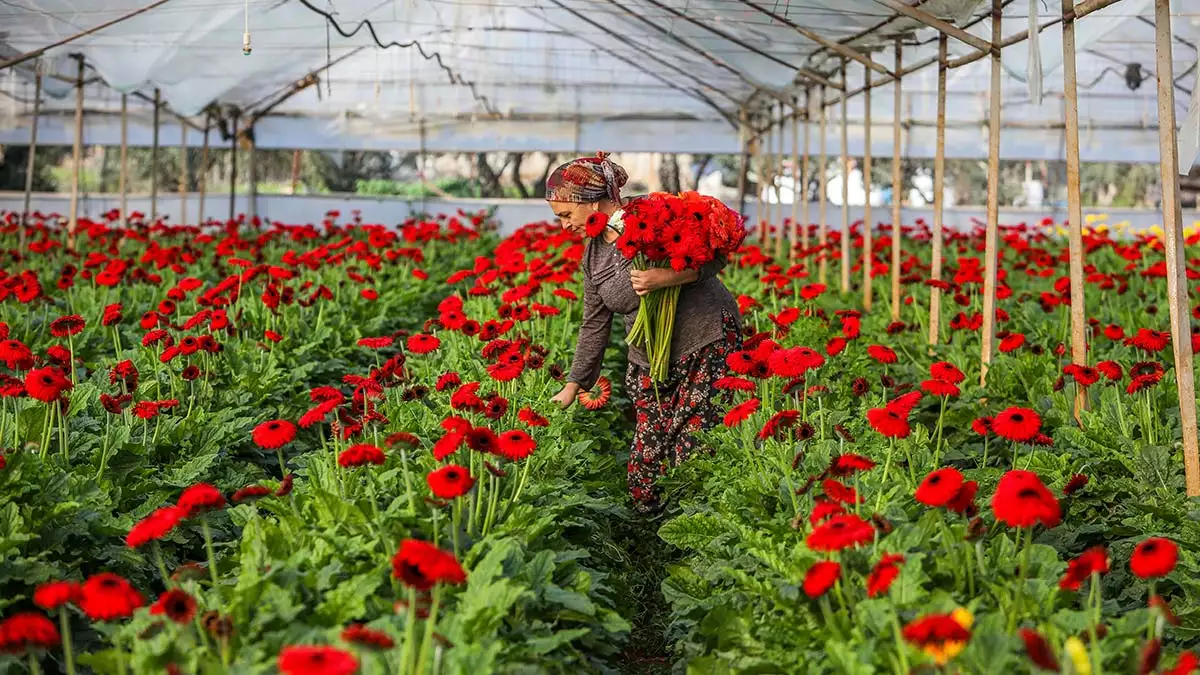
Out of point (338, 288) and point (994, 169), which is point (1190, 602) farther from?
point (338, 288)

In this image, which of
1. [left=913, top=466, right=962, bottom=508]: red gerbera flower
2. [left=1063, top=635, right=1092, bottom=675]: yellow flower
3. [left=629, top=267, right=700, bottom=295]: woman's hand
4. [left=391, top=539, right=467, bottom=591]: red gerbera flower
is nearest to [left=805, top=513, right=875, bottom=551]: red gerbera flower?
[left=913, top=466, right=962, bottom=508]: red gerbera flower

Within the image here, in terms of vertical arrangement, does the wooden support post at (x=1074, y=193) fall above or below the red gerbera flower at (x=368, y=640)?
above

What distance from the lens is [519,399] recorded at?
529 centimetres

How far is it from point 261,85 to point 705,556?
1538 cm

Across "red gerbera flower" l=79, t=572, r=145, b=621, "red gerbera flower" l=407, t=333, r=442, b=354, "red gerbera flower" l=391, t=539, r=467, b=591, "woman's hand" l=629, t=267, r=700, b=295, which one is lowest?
"red gerbera flower" l=79, t=572, r=145, b=621

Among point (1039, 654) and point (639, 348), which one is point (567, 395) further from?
point (1039, 654)

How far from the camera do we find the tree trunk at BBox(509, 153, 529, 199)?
998 inches

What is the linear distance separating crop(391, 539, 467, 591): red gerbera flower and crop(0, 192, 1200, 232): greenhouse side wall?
21.3 metres

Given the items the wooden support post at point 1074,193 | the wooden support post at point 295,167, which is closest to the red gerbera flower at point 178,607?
the wooden support post at point 1074,193

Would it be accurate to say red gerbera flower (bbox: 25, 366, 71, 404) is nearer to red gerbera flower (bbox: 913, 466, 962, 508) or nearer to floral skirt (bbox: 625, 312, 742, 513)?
floral skirt (bbox: 625, 312, 742, 513)

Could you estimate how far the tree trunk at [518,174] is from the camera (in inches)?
998

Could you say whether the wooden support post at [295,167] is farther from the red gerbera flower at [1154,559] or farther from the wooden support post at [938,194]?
the red gerbera flower at [1154,559]

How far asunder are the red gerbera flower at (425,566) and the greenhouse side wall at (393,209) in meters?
21.3

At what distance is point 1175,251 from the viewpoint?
4.41m
